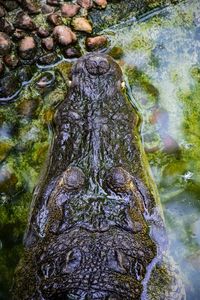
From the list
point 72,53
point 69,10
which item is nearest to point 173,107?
point 72,53

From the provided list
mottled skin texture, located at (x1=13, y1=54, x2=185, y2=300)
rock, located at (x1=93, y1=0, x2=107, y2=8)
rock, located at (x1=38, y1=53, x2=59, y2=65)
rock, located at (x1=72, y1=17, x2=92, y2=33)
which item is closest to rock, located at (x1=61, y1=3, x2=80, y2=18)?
rock, located at (x1=72, y1=17, x2=92, y2=33)

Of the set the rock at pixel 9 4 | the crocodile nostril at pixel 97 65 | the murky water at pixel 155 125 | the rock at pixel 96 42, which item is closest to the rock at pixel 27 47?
the murky water at pixel 155 125

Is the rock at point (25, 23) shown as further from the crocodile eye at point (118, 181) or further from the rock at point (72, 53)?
the crocodile eye at point (118, 181)

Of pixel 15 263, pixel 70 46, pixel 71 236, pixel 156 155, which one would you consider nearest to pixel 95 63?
pixel 70 46

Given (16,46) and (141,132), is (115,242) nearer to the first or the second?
(141,132)

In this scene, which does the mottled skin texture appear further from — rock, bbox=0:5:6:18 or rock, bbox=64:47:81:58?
rock, bbox=0:5:6:18

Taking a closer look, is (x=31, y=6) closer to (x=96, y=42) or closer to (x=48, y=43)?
(x=48, y=43)

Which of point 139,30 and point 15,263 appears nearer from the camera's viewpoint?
point 15,263
